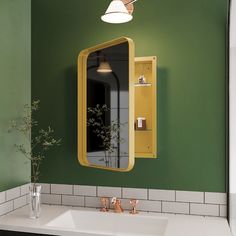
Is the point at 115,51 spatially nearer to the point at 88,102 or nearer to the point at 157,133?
the point at 88,102

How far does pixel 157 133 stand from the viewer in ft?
8.46

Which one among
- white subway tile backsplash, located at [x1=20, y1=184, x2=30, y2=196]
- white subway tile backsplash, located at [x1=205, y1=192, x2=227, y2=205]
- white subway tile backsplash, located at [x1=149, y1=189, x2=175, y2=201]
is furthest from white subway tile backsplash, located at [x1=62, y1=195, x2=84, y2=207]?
white subway tile backsplash, located at [x1=205, y1=192, x2=227, y2=205]

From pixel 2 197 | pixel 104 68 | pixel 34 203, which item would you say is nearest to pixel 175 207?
pixel 34 203

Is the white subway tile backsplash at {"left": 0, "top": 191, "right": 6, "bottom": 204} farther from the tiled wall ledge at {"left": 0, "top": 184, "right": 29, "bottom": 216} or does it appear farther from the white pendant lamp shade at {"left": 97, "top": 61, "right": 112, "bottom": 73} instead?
the white pendant lamp shade at {"left": 97, "top": 61, "right": 112, "bottom": 73}

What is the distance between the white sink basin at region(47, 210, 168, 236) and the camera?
2420 millimetres

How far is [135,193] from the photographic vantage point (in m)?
2.63

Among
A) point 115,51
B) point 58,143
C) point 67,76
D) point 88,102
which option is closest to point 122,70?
point 115,51

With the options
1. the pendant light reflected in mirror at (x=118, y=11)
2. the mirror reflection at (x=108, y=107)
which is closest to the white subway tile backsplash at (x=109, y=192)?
the mirror reflection at (x=108, y=107)

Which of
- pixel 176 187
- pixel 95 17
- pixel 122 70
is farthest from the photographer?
pixel 95 17

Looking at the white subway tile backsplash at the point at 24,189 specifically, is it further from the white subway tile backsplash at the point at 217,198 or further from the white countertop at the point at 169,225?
the white subway tile backsplash at the point at 217,198

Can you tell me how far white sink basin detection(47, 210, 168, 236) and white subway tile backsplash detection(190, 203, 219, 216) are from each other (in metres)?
0.23

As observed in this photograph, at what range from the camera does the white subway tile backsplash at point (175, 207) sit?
99.3 inches

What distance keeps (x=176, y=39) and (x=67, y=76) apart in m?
0.85

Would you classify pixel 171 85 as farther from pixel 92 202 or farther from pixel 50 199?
pixel 50 199
